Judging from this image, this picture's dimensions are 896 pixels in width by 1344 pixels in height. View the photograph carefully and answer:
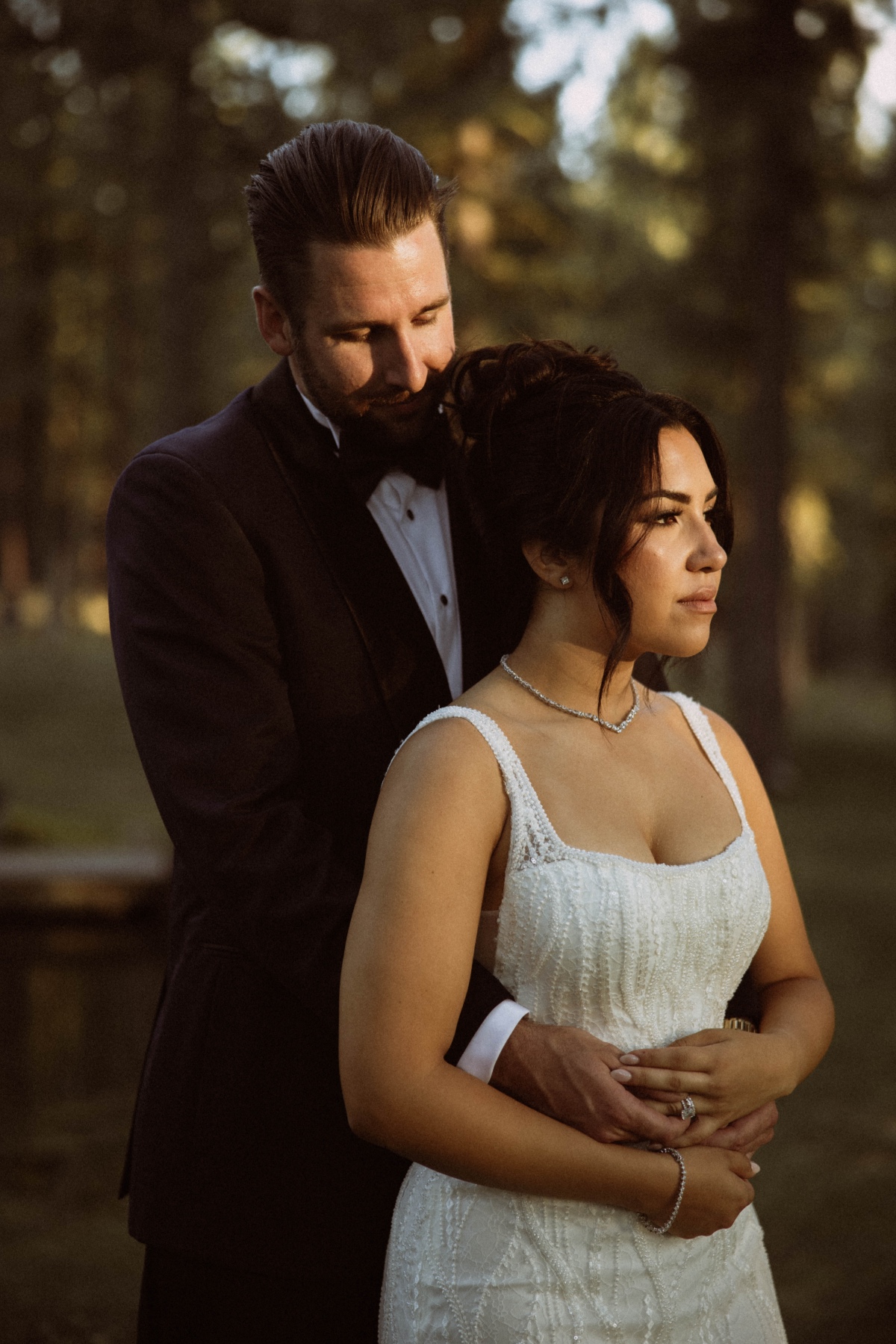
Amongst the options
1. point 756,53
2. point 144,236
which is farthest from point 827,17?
point 144,236

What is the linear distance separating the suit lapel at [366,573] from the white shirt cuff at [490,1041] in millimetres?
630

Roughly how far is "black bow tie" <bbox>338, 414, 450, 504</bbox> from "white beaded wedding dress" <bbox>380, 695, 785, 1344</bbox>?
59cm

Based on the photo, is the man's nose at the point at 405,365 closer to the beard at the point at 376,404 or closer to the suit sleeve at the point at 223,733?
the beard at the point at 376,404

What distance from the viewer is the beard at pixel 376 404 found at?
271 centimetres

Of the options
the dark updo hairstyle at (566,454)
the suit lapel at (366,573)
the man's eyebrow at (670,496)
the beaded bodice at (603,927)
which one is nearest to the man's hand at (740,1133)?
the beaded bodice at (603,927)

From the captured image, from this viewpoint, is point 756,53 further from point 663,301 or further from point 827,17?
point 663,301

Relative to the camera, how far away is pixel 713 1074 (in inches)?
89.7

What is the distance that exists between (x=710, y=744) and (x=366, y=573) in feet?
2.41

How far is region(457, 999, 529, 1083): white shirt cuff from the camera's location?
224 centimetres

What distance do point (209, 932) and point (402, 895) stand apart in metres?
0.65

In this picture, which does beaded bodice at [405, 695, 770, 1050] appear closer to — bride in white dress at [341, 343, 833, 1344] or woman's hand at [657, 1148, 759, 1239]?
bride in white dress at [341, 343, 833, 1344]

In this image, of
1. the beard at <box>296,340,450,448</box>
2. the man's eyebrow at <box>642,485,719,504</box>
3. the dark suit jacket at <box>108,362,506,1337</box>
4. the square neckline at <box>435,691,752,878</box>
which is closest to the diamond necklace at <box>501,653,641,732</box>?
the square neckline at <box>435,691,752,878</box>

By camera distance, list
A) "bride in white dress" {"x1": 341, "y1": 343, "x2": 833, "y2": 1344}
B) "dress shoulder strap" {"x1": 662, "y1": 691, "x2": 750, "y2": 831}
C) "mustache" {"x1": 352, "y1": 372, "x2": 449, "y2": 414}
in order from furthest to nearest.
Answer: "mustache" {"x1": 352, "y1": 372, "x2": 449, "y2": 414} → "dress shoulder strap" {"x1": 662, "y1": 691, "x2": 750, "y2": 831} → "bride in white dress" {"x1": 341, "y1": 343, "x2": 833, "y2": 1344}

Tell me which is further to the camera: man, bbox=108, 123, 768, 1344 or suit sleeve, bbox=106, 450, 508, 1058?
man, bbox=108, 123, 768, 1344
